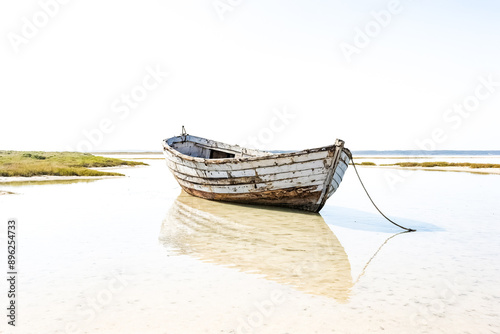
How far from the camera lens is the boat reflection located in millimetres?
5102

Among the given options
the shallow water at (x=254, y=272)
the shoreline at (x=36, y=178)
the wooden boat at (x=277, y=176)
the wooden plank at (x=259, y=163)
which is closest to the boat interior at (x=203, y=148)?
the wooden boat at (x=277, y=176)

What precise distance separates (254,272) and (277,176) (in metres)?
5.24

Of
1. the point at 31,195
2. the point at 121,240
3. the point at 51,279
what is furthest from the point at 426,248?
the point at 31,195

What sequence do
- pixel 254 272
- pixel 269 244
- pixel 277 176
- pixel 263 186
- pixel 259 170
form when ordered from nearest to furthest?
1. pixel 254 272
2. pixel 269 244
3. pixel 277 176
4. pixel 259 170
5. pixel 263 186

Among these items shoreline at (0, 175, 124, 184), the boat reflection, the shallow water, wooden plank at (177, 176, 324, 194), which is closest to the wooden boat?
wooden plank at (177, 176, 324, 194)

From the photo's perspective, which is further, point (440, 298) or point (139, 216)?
point (139, 216)

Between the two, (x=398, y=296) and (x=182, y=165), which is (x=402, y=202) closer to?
(x=182, y=165)

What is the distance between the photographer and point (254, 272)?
5.29 metres

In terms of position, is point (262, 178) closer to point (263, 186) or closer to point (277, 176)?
point (263, 186)

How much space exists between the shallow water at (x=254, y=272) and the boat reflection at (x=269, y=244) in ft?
0.08

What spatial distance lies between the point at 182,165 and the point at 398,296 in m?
9.83

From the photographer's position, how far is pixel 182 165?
43.5ft

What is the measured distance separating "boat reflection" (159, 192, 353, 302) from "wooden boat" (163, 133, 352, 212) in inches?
16.1

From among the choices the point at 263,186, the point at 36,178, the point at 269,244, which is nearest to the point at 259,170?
the point at 263,186
